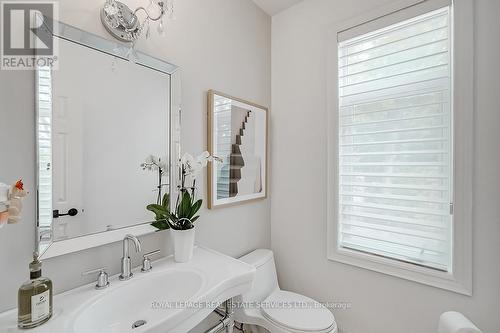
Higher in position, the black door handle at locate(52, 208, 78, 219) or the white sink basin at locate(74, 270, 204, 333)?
the black door handle at locate(52, 208, 78, 219)

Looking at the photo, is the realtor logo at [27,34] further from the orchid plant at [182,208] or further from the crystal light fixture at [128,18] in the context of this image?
the orchid plant at [182,208]

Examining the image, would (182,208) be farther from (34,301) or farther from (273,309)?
(273,309)

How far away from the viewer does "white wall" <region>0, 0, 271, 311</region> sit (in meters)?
0.75

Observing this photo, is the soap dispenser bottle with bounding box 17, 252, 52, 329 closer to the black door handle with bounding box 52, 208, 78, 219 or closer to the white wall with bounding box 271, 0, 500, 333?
the black door handle with bounding box 52, 208, 78, 219

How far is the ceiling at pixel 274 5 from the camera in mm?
1742

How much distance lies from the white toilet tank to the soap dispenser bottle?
1.03m

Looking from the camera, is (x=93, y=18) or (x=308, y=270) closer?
(x=93, y=18)

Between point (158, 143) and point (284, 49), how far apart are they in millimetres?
1309

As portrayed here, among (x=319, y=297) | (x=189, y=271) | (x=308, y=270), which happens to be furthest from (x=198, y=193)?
(x=319, y=297)

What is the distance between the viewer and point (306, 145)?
1.72m

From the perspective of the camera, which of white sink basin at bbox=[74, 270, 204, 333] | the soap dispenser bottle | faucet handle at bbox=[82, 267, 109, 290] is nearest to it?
the soap dispenser bottle

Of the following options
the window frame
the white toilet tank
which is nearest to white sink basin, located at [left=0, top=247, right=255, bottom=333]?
the white toilet tank

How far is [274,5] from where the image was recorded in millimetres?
1782

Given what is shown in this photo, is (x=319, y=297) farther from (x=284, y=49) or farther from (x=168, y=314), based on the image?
(x=284, y=49)
